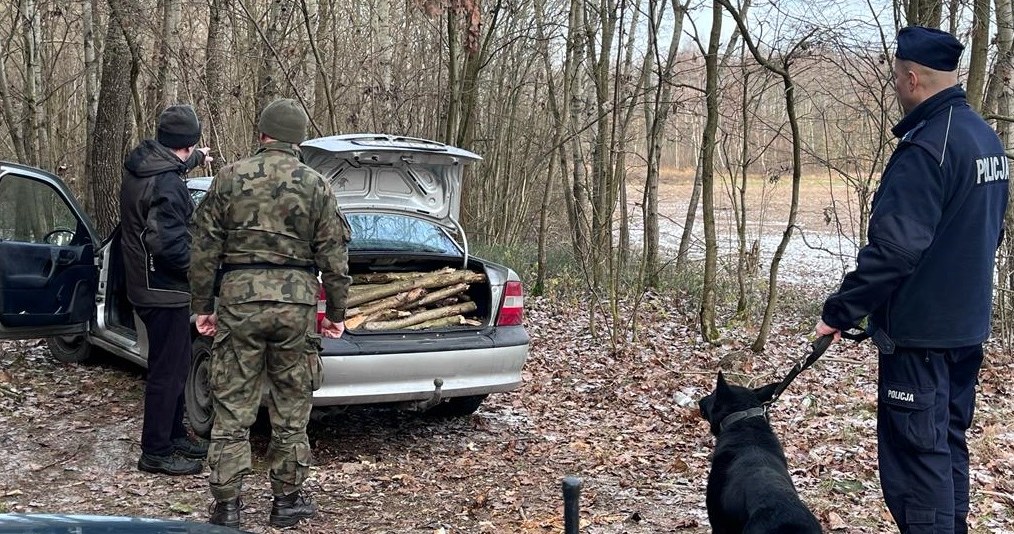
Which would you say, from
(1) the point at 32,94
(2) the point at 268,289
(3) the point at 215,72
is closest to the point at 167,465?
(2) the point at 268,289

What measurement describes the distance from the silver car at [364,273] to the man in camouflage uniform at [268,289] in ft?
2.27

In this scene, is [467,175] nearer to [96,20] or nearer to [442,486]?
[96,20]

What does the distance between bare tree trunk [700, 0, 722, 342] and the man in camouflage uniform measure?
5194 millimetres

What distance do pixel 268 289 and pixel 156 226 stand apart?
1.24m

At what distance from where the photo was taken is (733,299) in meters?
12.4

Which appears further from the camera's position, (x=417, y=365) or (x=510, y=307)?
(x=510, y=307)

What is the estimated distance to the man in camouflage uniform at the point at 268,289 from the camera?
4504 mm

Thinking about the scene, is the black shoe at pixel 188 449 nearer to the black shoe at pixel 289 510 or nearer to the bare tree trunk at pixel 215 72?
the black shoe at pixel 289 510

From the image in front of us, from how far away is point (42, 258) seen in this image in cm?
651

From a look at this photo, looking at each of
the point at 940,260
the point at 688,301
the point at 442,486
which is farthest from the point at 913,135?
the point at 688,301

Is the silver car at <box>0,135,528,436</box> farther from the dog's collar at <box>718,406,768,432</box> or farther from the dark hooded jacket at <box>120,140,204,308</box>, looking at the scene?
the dog's collar at <box>718,406,768,432</box>

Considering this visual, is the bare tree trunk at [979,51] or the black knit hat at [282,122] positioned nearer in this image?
the black knit hat at [282,122]

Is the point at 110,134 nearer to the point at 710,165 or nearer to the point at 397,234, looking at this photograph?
the point at 397,234

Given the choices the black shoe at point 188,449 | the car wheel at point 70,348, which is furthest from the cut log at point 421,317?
the car wheel at point 70,348
